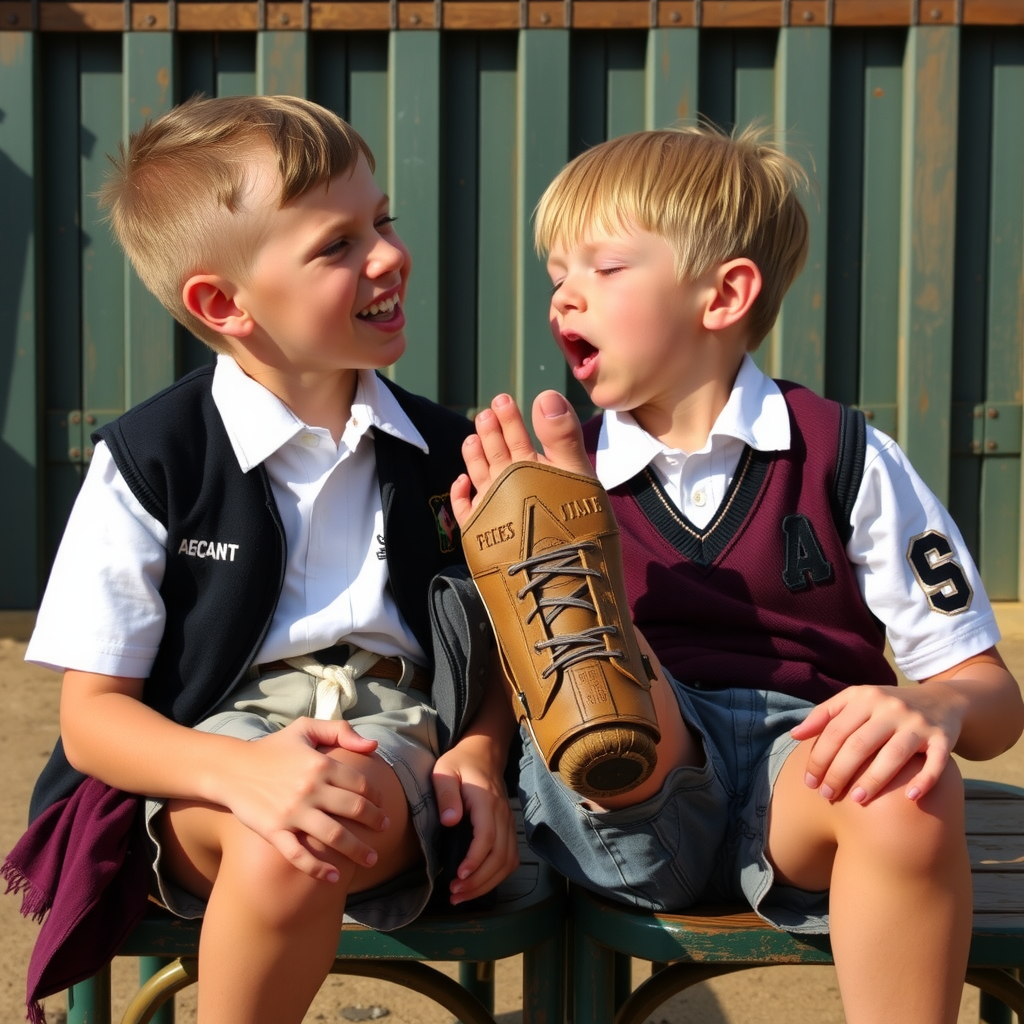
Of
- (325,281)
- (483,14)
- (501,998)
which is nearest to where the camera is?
(325,281)

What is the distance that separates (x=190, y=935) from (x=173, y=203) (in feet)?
3.07

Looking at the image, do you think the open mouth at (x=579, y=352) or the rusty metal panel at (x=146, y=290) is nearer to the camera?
the open mouth at (x=579, y=352)

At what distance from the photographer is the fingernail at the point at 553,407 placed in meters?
1.57

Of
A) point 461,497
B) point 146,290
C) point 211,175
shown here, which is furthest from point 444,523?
point 146,290

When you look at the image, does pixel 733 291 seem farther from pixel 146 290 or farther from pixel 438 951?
pixel 146 290

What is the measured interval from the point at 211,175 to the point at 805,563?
922 mm

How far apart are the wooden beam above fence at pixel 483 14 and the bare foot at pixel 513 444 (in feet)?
10.7

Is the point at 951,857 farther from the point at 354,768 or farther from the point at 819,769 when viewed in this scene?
the point at 354,768

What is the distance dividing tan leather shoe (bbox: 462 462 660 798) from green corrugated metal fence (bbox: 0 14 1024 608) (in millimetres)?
3068

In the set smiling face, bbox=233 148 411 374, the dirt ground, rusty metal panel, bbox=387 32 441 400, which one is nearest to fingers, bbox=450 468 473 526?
smiling face, bbox=233 148 411 374

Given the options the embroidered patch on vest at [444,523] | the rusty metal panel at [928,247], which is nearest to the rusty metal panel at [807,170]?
the rusty metal panel at [928,247]

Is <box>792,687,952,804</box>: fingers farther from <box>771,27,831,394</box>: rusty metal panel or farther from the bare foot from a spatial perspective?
<box>771,27,831,394</box>: rusty metal panel

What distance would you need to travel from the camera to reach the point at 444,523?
5.91 ft

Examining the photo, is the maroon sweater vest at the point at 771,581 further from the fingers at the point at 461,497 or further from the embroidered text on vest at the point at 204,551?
the embroidered text on vest at the point at 204,551
